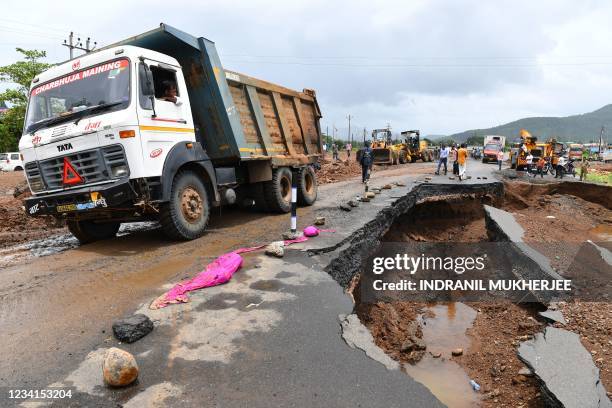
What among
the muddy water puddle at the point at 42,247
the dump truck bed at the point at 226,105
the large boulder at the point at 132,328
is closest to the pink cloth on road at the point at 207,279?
the large boulder at the point at 132,328

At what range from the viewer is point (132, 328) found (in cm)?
292

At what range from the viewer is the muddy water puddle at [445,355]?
160 inches

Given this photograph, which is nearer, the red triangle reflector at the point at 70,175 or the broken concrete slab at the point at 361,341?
the broken concrete slab at the point at 361,341

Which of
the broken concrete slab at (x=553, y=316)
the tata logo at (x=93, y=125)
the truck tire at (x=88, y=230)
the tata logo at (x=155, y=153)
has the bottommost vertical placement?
the broken concrete slab at (x=553, y=316)

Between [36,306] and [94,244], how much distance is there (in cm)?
244

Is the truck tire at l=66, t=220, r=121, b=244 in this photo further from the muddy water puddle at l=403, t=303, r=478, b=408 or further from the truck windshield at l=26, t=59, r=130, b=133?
the muddy water puddle at l=403, t=303, r=478, b=408

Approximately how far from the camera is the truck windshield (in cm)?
494

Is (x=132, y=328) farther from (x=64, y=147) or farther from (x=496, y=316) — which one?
(x=496, y=316)

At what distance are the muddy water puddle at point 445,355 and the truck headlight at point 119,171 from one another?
13.2 feet

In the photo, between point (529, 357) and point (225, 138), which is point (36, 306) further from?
point (529, 357)

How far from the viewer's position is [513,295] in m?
6.41

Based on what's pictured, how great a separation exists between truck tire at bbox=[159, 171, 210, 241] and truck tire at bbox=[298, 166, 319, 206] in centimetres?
309

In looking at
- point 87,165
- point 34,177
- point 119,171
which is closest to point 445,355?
point 119,171

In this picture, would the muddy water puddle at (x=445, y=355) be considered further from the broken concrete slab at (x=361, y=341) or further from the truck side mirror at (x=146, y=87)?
the truck side mirror at (x=146, y=87)
